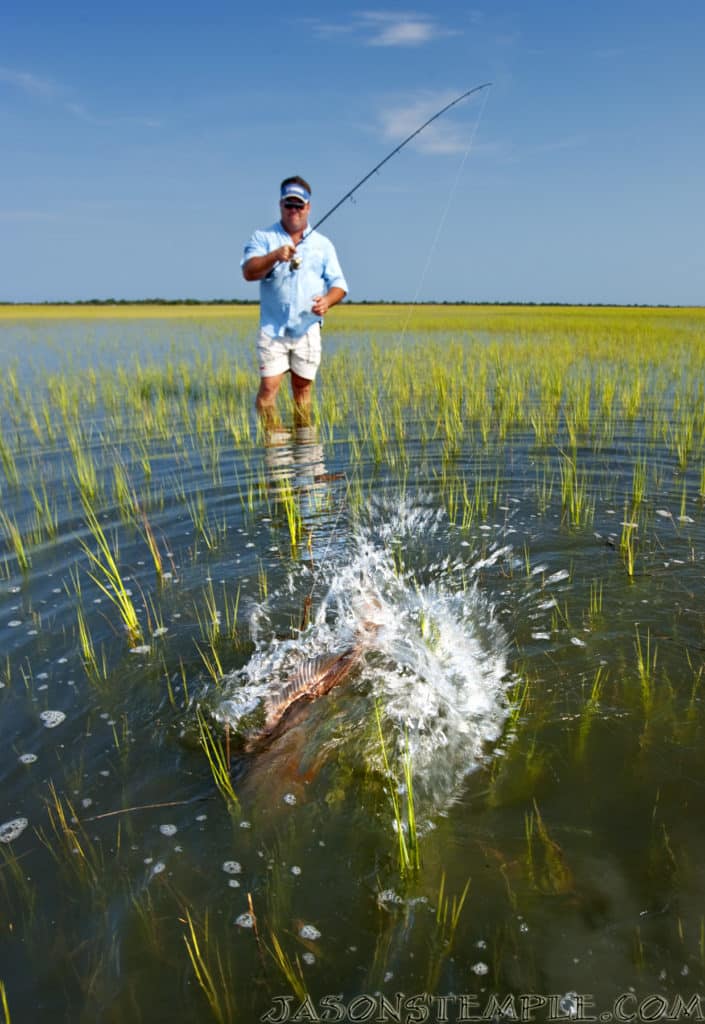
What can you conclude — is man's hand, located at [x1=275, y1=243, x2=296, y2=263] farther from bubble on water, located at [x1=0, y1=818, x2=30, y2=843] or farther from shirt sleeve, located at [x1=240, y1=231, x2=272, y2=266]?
bubble on water, located at [x1=0, y1=818, x2=30, y2=843]

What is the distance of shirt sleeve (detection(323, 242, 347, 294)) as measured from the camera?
19.8 ft

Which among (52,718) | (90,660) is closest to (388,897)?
(52,718)

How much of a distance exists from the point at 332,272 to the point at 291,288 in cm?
43

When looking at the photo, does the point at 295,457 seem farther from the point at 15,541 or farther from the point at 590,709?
the point at 590,709

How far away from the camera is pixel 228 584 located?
Answer: 322cm

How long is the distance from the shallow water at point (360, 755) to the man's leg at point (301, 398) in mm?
2292

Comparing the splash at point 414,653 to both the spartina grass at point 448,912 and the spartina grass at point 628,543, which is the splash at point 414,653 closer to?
the spartina grass at point 448,912

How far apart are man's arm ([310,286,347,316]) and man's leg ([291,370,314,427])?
0.74 m

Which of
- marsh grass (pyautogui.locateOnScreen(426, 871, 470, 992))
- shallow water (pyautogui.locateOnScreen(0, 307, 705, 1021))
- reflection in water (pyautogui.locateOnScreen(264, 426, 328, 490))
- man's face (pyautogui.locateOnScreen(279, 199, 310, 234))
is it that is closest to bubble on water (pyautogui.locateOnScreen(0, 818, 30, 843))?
shallow water (pyautogui.locateOnScreen(0, 307, 705, 1021))

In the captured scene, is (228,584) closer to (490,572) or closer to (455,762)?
(490,572)

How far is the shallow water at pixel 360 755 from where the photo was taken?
55.1 inches

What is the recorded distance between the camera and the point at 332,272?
19.9 ft

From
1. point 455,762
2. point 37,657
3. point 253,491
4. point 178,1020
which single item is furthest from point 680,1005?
point 253,491

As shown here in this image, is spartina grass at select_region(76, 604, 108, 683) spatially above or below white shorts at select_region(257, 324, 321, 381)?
below
